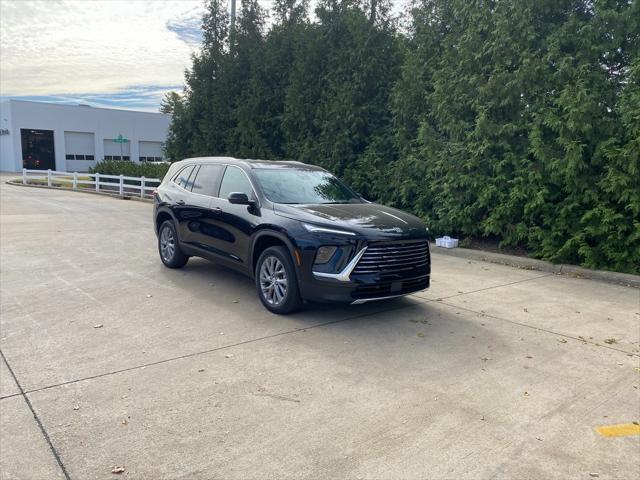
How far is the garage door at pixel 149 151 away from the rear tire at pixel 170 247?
4894 cm

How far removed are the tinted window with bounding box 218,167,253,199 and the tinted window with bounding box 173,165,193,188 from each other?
1080 millimetres

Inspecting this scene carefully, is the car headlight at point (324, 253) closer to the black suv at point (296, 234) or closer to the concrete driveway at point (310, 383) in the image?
the black suv at point (296, 234)

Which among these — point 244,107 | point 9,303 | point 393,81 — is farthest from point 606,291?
point 244,107

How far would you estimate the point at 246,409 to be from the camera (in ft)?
12.2

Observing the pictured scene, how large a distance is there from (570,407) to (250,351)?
2.74 meters

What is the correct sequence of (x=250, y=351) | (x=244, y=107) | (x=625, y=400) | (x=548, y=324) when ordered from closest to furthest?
(x=625, y=400) < (x=250, y=351) < (x=548, y=324) < (x=244, y=107)

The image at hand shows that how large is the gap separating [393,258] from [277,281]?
53.4 inches

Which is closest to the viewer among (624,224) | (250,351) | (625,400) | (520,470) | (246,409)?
(520,470)

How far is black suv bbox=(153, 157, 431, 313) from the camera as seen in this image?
5.38m

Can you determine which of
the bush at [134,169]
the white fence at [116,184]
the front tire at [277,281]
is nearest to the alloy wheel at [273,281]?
the front tire at [277,281]

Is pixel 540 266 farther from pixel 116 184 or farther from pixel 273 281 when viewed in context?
pixel 116 184

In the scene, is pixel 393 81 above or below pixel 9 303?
above

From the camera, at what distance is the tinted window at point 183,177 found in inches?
311

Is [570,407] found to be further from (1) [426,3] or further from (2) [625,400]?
(1) [426,3]
